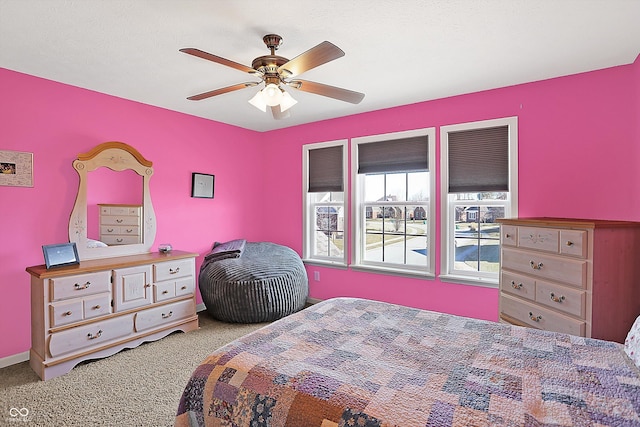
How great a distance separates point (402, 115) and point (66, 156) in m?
3.35

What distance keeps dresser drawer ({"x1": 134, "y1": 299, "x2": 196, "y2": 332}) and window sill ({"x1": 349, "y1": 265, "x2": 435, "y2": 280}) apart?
6.23ft

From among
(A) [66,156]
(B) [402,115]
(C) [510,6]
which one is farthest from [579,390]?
(A) [66,156]

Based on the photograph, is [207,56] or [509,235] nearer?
[207,56]

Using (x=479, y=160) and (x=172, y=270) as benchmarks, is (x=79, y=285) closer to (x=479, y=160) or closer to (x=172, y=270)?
(x=172, y=270)

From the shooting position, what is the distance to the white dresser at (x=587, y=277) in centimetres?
191

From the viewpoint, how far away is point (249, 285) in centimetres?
341

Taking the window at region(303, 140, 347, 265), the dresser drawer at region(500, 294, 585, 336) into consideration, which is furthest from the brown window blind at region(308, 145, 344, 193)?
the dresser drawer at region(500, 294, 585, 336)

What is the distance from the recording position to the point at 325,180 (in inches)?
165

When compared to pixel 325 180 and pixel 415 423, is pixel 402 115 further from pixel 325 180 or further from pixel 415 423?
pixel 415 423

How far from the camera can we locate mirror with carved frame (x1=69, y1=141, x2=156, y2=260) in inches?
115

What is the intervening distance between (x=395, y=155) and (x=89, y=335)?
3362 millimetres

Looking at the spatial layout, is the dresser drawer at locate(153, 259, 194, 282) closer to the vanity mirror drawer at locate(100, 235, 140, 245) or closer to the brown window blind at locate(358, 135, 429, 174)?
the vanity mirror drawer at locate(100, 235, 140, 245)

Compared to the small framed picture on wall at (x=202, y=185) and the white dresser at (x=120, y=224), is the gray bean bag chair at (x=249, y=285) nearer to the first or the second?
the small framed picture on wall at (x=202, y=185)

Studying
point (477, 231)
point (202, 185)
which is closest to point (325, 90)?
point (477, 231)
